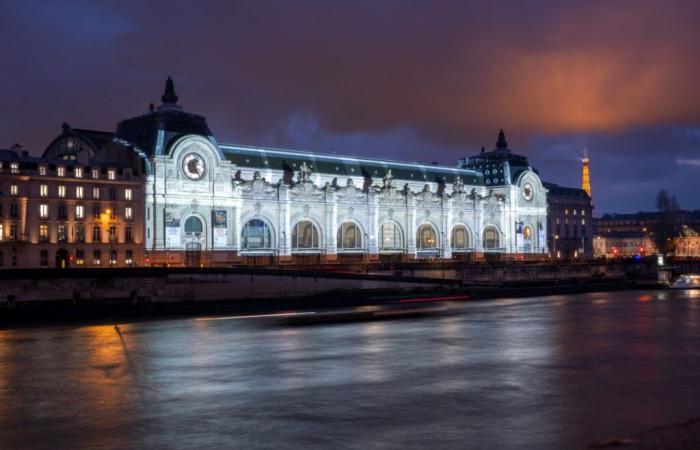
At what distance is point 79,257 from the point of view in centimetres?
8638

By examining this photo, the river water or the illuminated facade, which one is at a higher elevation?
the illuminated facade

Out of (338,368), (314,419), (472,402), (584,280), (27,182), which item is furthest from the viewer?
(584,280)

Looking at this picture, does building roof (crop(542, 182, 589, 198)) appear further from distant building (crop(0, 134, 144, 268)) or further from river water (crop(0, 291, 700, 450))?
river water (crop(0, 291, 700, 450))

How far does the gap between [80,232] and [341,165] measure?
2159 inches

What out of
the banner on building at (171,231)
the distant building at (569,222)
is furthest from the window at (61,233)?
the distant building at (569,222)

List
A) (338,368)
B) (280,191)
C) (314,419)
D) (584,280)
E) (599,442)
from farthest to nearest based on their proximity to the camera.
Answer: (584,280), (280,191), (338,368), (314,419), (599,442)

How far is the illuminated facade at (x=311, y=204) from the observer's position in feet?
330

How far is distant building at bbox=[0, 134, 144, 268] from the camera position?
270 feet

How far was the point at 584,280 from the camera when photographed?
409ft

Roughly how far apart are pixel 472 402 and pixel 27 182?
70585 mm

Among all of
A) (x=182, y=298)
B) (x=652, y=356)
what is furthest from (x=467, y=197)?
(x=652, y=356)

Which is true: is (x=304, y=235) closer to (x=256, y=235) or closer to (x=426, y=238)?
(x=256, y=235)

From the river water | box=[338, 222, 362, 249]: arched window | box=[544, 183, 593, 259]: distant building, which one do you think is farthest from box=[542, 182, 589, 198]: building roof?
the river water

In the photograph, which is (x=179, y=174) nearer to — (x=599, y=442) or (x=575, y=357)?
(x=575, y=357)
